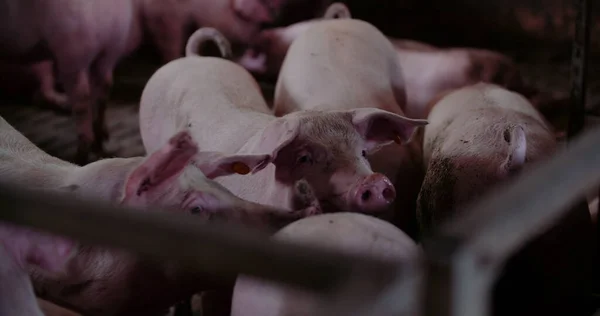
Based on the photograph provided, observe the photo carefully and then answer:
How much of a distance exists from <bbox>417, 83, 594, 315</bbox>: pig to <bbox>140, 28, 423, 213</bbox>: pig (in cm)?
20

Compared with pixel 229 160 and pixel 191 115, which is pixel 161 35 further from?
pixel 229 160

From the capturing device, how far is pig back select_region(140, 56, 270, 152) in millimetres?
2543

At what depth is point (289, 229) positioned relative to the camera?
1439mm

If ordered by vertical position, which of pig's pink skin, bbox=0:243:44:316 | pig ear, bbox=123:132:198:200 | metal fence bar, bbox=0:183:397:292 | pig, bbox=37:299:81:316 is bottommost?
pig, bbox=37:299:81:316

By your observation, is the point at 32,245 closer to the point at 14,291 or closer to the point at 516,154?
the point at 14,291

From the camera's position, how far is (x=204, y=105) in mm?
2754

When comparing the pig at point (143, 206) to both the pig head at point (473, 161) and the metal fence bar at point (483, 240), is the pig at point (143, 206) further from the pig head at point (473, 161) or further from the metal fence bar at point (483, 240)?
the metal fence bar at point (483, 240)

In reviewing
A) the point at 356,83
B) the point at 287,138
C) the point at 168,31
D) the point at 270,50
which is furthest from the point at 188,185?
the point at 168,31

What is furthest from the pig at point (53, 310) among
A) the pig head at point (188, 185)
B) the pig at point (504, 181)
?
the pig at point (504, 181)

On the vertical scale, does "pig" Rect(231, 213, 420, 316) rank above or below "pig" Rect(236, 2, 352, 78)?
above

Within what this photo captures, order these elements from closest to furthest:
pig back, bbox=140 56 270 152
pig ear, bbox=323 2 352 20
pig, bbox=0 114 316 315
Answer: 1. pig, bbox=0 114 316 315
2. pig back, bbox=140 56 270 152
3. pig ear, bbox=323 2 352 20

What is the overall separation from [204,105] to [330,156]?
0.92 metres

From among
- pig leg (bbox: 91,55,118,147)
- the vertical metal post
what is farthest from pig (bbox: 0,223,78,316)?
pig leg (bbox: 91,55,118,147)

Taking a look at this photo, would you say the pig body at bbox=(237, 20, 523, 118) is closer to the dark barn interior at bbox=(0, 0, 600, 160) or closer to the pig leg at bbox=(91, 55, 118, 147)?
the dark barn interior at bbox=(0, 0, 600, 160)
